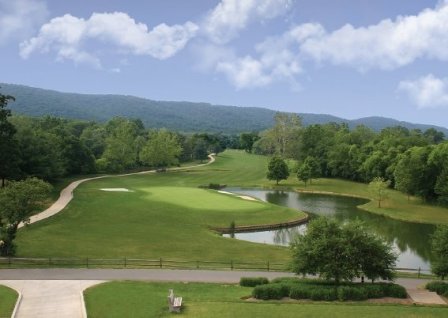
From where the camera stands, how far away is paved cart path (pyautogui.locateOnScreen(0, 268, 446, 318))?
78.2ft

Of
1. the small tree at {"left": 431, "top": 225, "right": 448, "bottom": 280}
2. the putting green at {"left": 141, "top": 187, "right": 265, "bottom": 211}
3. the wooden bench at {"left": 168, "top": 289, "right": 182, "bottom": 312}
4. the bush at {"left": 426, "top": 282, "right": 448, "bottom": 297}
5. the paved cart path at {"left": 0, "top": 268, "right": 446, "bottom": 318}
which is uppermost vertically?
the small tree at {"left": 431, "top": 225, "right": 448, "bottom": 280}

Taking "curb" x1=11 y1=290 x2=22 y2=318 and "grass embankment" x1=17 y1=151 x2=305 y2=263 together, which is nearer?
"curb" x1=11 y1=290 x2=22 y2=318

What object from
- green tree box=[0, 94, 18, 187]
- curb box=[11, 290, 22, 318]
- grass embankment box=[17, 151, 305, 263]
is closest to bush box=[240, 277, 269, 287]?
grass embankment box=[17, 151, 305, 263]

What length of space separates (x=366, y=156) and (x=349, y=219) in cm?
4264

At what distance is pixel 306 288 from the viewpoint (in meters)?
26.3

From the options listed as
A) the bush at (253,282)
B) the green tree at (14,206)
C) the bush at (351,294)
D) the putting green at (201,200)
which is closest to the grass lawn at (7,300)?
the green tree at (14,206)

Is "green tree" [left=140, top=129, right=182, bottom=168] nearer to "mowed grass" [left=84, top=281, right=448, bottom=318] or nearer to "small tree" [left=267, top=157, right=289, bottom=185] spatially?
"small tree" [left=267, top=157, right=289, bottom=185]

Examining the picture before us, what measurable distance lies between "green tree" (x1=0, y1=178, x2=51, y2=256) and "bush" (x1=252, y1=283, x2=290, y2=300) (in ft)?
61.1

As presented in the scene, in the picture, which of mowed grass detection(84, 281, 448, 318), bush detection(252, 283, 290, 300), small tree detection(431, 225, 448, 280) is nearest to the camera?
mowed grass detection(84, 281, 448, 318)

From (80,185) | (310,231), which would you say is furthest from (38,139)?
(310,231)

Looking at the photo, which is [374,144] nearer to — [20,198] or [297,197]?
[297,197]

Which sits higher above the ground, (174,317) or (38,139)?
(38,139)

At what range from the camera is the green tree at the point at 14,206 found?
35188 millimetres

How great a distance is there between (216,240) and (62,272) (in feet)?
57.5
